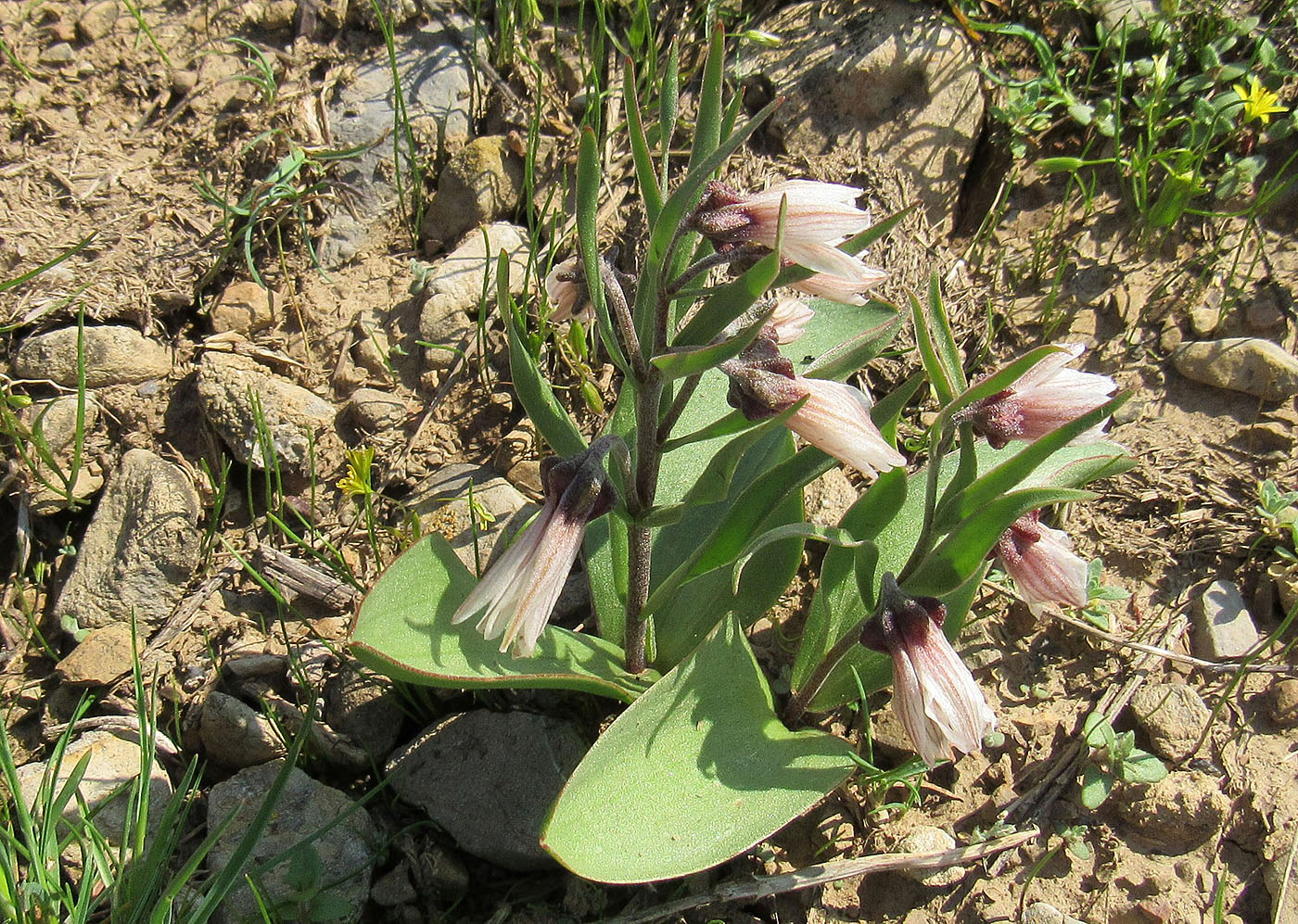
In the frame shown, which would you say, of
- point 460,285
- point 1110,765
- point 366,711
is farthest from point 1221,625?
point 460,285

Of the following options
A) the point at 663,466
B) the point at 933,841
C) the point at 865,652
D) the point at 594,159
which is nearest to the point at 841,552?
the point at 865,652

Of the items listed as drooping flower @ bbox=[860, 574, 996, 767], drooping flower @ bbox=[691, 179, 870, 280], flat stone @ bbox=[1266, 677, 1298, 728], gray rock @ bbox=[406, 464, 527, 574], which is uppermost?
drooping flower @ bbox=[691, 179, 870, 280]

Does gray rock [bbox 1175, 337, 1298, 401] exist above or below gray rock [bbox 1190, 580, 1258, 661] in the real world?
above

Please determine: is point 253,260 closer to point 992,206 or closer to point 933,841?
point 992,206

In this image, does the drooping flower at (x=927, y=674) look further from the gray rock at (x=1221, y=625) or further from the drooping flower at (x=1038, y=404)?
the gray rock at (x=1221, y=625)

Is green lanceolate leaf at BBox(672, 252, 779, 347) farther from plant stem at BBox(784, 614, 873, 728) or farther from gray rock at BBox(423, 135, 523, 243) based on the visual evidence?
gray rock at BBox(423, 135, 523, 243)

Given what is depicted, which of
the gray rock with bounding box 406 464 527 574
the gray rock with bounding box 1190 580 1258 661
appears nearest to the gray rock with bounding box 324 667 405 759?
the gray rock with bounding box 406 464 527 574

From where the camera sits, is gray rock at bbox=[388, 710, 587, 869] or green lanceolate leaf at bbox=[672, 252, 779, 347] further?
gray rock at bbox=[388, 710, 587, 869]
